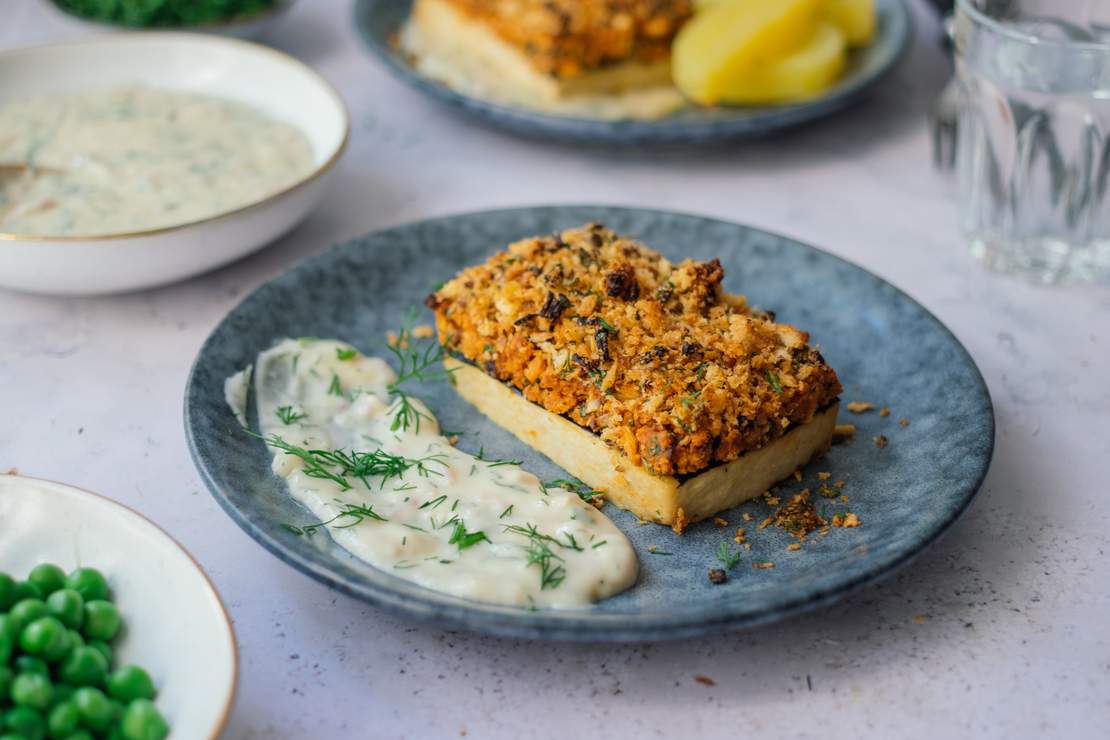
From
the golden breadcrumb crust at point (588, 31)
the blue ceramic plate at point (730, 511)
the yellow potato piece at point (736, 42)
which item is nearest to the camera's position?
the blue ceramic plate at point (730, 511)

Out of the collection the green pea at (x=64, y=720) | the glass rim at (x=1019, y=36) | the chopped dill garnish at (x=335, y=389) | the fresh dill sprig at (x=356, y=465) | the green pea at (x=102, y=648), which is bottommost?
the chopped dill garnish at (x=335, y=389)

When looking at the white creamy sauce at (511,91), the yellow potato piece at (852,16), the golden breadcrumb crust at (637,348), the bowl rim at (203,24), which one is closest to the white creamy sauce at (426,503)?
the golden breadcrumb crust at (637,348)

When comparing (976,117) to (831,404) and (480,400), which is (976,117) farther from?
(480,400)

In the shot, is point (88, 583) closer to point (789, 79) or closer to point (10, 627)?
point (10, 627)

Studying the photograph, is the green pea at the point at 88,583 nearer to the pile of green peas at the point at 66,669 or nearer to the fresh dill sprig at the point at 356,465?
the pile of green peas at the point at 66,669

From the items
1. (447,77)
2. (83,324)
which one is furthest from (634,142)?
(83,324)

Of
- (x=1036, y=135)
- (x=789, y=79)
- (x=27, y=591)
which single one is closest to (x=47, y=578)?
(x=27, y=591)
